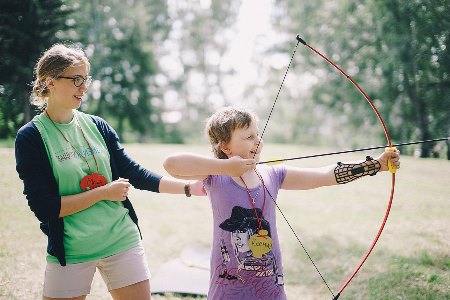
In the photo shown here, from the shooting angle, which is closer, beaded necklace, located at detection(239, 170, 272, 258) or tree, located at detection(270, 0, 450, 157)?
beaded necklace, located at detection(239, 170, 272, 258)

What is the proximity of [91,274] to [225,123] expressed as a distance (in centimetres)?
95

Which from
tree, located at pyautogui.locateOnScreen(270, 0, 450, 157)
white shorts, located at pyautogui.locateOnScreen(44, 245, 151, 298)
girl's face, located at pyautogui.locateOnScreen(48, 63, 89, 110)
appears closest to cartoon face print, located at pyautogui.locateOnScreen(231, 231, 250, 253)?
white shorts, located at pyautogui.locateOnScreen(44, 245, 151, 298)

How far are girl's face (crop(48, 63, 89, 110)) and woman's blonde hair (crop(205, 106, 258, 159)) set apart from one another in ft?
2.12

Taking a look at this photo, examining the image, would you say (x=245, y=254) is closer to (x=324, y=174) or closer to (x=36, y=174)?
(x=324, y=174)

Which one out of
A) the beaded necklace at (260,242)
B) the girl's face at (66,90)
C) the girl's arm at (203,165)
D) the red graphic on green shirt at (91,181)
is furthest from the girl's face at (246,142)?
the girl's face at (66,90)

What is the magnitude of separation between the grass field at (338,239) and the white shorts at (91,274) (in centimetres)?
136

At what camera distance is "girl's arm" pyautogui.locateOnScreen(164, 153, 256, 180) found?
69.0 inches

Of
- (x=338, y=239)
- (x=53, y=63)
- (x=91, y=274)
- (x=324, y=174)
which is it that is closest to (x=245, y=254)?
(x=324, y=174)

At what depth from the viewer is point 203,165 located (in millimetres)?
1794

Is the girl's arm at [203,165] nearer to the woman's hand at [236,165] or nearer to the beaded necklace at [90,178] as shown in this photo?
the woman's hand at [236,165]

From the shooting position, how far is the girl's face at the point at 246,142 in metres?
1.90

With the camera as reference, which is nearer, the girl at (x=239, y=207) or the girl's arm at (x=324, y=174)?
the girl at (x=239, y=207)

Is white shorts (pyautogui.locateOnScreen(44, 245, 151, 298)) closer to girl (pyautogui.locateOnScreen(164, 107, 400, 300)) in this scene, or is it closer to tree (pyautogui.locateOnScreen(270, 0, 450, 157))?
girl (pyautogui.locateOnScreen(164, 107, 400, 300))

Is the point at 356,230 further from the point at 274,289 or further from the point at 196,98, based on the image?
the point at 196,98
